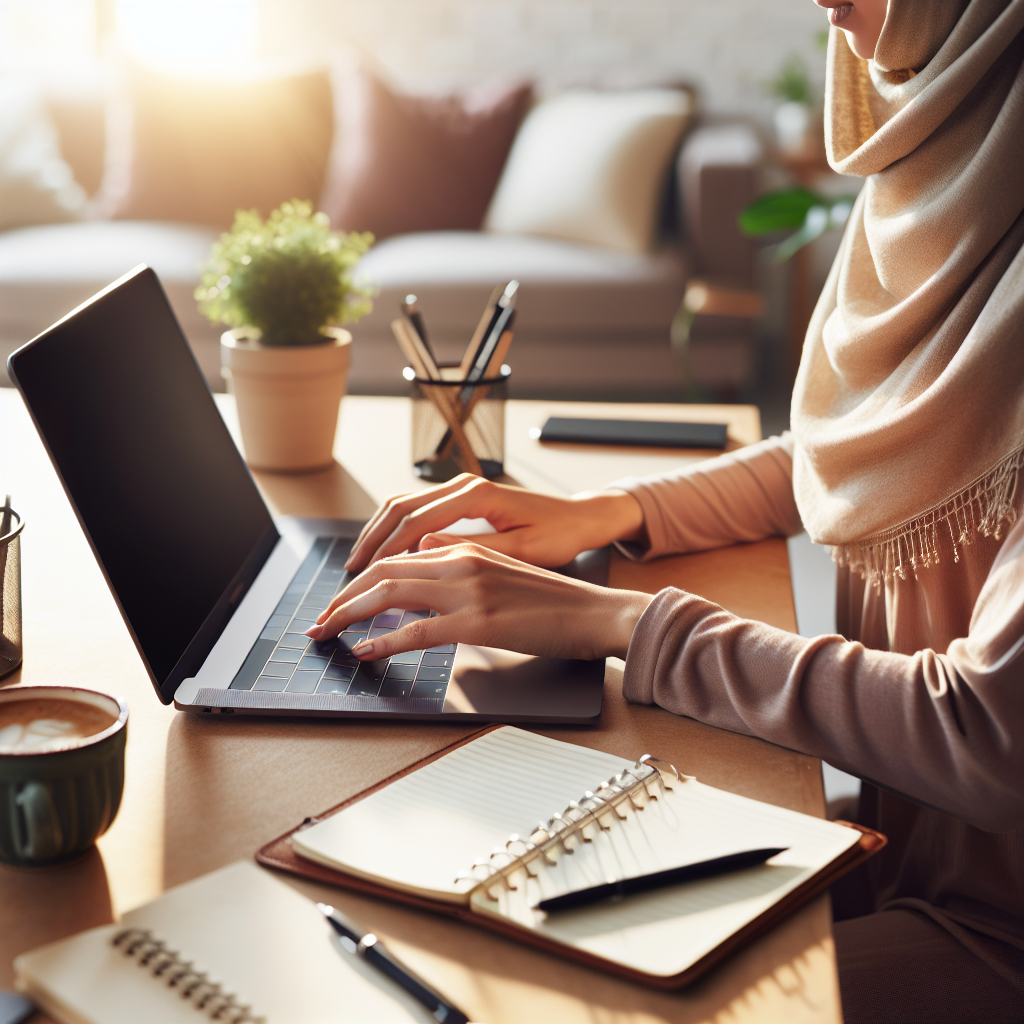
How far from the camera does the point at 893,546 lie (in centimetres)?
84

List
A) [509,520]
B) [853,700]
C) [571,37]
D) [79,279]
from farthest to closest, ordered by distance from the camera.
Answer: [571,37], [79,279], [509,520], [853,700]

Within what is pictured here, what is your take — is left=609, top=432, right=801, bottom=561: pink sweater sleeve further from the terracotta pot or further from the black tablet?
the terracotta pot

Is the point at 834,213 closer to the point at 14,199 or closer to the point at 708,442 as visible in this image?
the point at 708,442

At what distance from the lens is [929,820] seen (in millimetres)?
891

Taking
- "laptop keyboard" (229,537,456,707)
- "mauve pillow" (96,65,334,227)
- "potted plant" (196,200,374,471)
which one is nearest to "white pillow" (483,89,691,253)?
"mauve pillow" (96,65,334,227)

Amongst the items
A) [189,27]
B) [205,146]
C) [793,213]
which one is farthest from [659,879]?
[189,27]

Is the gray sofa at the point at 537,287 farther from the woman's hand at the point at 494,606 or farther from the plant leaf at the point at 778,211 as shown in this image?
the woman's hand at the point at 494,606

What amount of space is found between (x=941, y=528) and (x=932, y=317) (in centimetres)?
16

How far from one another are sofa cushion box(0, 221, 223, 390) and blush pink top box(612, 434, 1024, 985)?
2458 mm

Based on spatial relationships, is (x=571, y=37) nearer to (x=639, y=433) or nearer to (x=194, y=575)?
(x=639, y=433)

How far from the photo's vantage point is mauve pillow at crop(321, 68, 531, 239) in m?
3.43

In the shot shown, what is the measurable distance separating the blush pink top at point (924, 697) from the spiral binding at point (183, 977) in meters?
0.32

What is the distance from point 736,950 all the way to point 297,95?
11.4 ft

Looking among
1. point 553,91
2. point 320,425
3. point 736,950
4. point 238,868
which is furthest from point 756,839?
point 553,91
